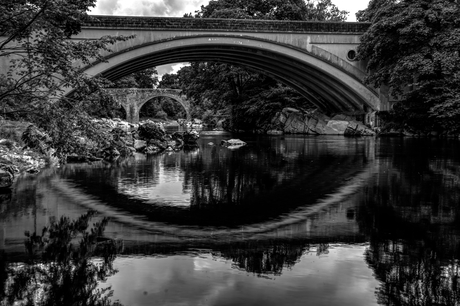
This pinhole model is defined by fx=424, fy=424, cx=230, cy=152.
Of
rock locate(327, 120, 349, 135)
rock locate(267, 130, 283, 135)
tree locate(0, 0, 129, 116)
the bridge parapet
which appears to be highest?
the bridge parapet

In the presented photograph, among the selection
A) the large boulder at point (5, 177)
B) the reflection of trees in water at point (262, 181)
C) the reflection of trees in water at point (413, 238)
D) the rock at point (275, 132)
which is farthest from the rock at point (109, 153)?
the rock at point (275, 132)

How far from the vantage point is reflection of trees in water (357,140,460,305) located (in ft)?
12.2

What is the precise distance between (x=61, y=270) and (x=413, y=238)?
4126 millimetres

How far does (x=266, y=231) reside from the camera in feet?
18.7

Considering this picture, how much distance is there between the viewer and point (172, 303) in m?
3.52

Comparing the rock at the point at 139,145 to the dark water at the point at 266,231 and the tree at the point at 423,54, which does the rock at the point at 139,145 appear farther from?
the tree at the point at 423,54

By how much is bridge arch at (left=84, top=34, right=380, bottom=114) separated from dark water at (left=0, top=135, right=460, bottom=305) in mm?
14606

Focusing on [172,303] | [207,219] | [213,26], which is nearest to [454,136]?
[213,26]

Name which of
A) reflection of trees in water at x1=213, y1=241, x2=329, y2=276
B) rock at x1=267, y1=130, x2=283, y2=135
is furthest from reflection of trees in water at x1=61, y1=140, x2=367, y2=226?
rock at x1=267, y1=130, x2=283, y2=135

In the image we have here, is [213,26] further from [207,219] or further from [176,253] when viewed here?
[176,253]

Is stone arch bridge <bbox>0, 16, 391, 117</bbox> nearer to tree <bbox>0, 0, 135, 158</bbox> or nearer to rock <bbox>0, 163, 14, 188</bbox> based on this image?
rock <bbox>0, 163, 14, 188</bbox>

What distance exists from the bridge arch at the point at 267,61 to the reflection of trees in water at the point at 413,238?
17757mm

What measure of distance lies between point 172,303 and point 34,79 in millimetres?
4970

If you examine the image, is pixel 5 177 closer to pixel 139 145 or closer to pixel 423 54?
pixel 139 145
